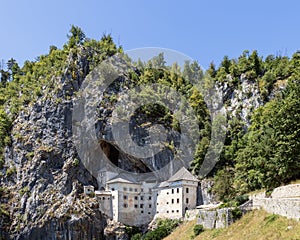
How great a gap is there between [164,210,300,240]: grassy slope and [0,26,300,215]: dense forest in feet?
26.6

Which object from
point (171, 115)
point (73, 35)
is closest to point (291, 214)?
point (171, 115)

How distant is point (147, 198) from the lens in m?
63.4

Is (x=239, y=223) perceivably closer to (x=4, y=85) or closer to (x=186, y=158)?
(x=186, y=158)

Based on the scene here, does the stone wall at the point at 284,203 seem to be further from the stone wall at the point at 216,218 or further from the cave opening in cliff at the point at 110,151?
the cave opening in cliff at the point at 110,151

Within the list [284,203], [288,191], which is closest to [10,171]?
[288,191]

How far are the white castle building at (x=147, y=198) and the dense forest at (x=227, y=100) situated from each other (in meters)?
4.48

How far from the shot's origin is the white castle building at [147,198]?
58625 mm

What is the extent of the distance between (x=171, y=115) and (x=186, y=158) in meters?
9.26

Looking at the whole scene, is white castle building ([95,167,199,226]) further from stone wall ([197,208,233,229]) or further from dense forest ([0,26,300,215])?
stone wall ([197,208,233,229])

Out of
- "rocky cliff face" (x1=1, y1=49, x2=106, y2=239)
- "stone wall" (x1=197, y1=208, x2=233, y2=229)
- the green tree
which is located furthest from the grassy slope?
the green tree

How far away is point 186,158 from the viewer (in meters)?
65.6

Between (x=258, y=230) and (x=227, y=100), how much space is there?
148 feet

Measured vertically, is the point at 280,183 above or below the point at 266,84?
below

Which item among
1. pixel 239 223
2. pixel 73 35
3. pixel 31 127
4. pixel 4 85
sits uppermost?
pixel 73 35
